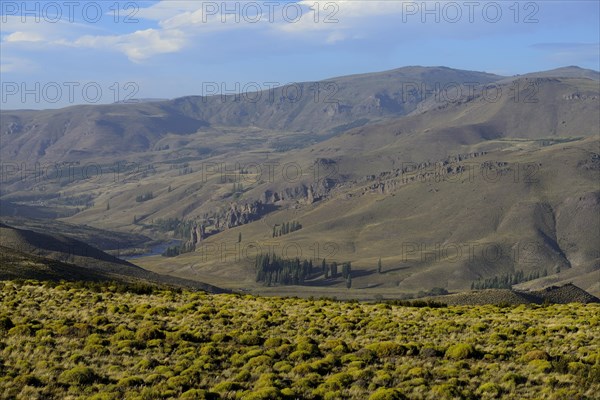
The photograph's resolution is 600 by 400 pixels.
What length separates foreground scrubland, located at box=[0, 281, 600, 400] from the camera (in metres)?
30.9

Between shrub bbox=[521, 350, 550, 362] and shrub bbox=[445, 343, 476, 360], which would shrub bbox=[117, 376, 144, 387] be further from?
shrub bbox=[521, 350, 550, 362]

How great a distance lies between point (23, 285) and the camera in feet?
211

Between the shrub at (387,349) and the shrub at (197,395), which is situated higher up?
the shrub at (197,395)

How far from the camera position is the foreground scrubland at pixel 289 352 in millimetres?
30859

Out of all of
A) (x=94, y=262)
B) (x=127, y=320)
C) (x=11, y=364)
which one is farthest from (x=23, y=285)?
(x=94, y=262)

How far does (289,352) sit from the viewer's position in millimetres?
37781

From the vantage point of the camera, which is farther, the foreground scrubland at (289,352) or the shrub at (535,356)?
the shrub at (535,356)

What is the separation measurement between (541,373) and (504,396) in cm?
404

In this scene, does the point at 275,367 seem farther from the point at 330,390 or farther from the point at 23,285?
the point at 23,285

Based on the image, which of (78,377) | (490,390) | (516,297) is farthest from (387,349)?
(516,297)

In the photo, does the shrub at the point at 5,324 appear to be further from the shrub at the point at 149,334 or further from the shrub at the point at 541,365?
the shrub at the point at 541,365

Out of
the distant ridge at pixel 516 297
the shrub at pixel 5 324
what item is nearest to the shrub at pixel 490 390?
the shrub at pixel 5 324

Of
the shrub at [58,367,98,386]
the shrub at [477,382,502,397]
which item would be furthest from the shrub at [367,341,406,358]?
the shrub at [58,367,98,386]

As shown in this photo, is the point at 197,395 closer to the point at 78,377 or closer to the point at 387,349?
the point at 78,377
